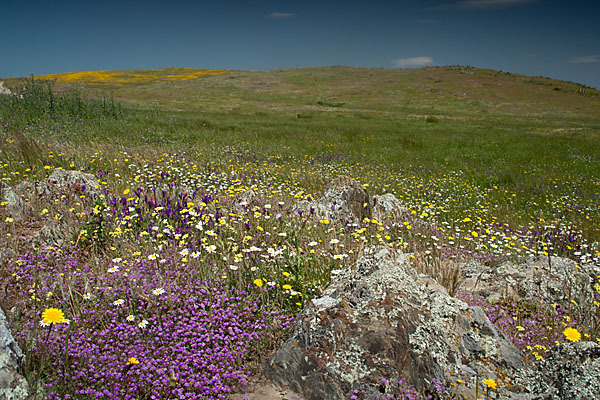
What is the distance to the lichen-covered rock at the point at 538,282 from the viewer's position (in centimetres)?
364

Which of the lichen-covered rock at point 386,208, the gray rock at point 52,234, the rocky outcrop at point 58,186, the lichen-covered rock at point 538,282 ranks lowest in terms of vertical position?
the lichen-covered rock at point 538,282

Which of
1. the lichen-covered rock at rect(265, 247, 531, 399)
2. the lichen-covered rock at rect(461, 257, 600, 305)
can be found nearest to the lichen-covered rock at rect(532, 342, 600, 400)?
the lichen-covered rock at rect(265, 247, 531, 399)

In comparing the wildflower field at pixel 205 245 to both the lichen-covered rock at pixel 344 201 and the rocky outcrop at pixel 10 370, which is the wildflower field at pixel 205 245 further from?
the lichen-covered rock at pixel 344 201

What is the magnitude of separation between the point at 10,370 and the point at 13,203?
4068mm

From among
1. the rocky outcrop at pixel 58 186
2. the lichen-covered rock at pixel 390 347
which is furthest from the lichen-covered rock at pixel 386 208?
the rocky outcrop at pixel 58 186

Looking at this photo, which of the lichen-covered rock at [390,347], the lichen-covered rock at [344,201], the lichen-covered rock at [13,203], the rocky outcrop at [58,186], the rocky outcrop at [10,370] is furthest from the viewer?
the lichen-covered rock at [344,201]

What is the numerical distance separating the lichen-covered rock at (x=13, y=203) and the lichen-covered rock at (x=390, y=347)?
4587 mm

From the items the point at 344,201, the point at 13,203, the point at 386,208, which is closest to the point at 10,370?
the point at 13,203

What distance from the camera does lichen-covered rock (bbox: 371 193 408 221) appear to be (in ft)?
22.2

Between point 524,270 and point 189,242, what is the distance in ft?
12.8

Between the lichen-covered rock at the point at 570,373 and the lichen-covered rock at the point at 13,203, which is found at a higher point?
the lichen-covered rock at the point at 13,203

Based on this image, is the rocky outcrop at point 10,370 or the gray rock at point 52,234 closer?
the rocky outcrop at point 10,370

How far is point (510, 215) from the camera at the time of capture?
8742mm

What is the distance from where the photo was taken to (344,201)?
623cm
